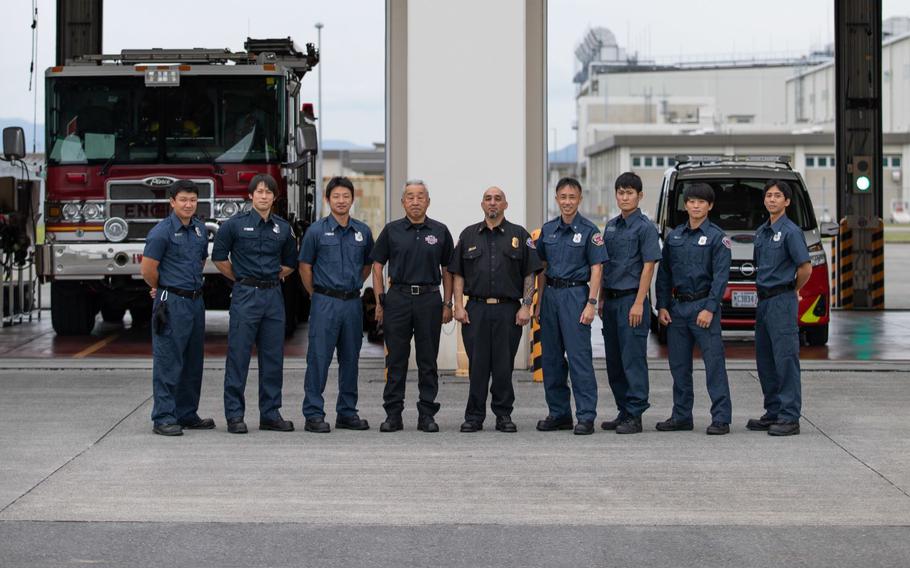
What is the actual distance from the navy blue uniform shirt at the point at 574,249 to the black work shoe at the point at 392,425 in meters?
1.53

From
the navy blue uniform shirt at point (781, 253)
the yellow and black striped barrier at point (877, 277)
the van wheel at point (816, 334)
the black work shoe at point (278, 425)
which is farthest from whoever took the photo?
the yellow and black striped barrier at point (877, 277)

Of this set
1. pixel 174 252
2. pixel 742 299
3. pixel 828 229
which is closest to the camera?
pixel 174 252

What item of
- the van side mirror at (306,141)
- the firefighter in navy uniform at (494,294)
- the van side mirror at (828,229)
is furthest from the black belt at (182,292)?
the van side mirror at (828,229)

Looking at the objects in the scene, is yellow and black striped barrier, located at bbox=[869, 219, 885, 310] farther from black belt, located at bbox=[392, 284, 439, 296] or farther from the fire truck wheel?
black belt, located at bbox=[392, 284, 439, 296]

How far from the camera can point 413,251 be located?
9.99m

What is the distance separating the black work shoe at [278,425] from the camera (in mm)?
10273

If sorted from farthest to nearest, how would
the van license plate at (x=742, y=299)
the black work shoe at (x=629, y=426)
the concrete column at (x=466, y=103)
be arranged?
the van license plate at (x=742, y=299) → the concrete column at (x=466, y=103) → the black work shoe at (x=629, y=426)

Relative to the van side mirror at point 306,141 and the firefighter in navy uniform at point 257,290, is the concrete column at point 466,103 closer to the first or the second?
the van side mirror at point 306,141

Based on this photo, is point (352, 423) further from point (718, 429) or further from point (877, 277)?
point (877, 277)

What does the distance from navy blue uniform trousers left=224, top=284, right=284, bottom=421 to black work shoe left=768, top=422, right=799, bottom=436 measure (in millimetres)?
3493

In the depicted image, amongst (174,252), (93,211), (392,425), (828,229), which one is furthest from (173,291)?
(828,229)

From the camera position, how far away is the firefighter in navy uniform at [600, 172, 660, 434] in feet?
32.7

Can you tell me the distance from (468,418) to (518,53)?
14.2 feet

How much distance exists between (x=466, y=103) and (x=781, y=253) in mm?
4210
